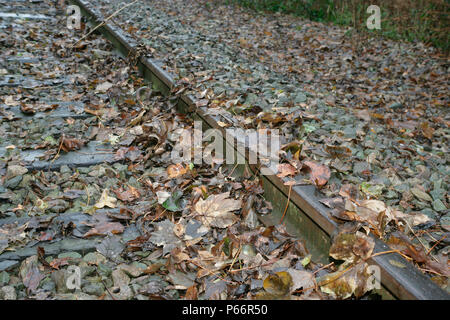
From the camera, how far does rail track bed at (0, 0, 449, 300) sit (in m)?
1.84

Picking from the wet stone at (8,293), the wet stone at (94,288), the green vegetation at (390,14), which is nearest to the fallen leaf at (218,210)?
the wet stone at (94,288)

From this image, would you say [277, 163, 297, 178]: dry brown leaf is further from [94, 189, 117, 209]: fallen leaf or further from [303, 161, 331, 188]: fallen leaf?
[94, 189, 117, 209]: fallen leaf

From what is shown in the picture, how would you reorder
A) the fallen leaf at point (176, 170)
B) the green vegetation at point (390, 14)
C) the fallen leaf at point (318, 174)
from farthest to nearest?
the green vegetation at point (390, 14), the fallen leaf at point (176, 170), the fallen leaf at point (318, 174)

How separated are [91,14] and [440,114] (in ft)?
20.3

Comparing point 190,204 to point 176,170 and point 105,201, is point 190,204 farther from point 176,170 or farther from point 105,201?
point 105,201

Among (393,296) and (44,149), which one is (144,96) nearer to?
(44,149)

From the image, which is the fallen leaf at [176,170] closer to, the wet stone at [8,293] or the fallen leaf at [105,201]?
the fallen leaf at [105,201]

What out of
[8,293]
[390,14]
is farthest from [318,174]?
[390,14]

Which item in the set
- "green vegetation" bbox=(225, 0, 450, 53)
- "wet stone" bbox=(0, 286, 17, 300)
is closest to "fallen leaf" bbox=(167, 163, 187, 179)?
"wet stone" bbox=(0, 286, 17, 300)

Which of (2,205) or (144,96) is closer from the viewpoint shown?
(2,205)

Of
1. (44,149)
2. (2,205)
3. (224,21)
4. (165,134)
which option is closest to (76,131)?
(44,149)

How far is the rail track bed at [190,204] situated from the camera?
1.84 meters

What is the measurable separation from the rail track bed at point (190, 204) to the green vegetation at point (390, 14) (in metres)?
4.85

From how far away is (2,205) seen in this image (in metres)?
2.43
